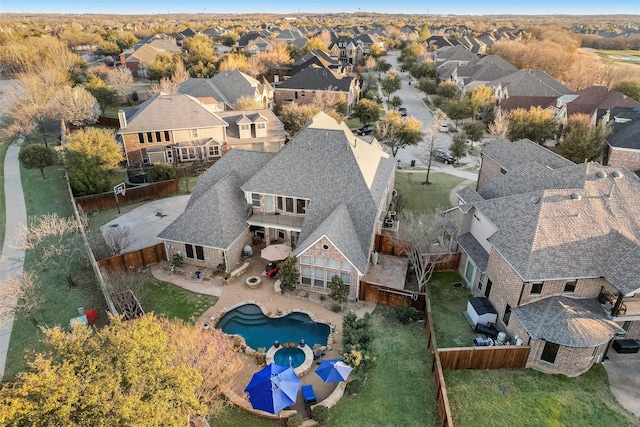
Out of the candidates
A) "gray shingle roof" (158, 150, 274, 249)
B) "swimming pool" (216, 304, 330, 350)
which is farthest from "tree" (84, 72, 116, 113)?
"swimming pool" (216, 304, 330, 350)

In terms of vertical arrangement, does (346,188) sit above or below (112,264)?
above

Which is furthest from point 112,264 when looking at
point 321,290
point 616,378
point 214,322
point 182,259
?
point 616,378

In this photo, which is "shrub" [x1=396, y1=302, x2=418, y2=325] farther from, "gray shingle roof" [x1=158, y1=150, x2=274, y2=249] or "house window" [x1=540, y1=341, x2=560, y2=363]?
"gray shingle roof" [x1=158, y1=150, x2=274, y2=249]

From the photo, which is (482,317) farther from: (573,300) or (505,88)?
(505,88)

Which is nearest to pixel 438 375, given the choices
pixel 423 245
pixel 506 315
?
pixel 506 315

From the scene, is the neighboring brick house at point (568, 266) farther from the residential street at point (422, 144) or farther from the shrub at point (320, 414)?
the residential street at point (422, 144)

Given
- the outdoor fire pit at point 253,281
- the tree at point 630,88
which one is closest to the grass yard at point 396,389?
the outdoor fire pit at point 253,281
